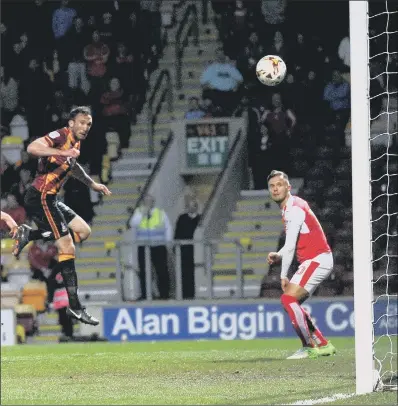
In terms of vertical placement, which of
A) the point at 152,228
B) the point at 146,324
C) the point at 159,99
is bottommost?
the point at 146,324

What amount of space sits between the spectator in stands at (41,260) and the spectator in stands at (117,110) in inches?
138

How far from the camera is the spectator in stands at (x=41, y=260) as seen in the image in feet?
72.3

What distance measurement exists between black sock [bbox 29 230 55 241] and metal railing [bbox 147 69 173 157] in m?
10.5

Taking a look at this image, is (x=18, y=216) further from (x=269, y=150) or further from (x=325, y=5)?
(x=325, y=5)

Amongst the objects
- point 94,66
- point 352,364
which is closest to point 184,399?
point 352,364

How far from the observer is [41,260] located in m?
22.1

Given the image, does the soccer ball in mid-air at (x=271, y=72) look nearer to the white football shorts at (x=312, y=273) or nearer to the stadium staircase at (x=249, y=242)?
the white football shorts at (x=312, y=273)

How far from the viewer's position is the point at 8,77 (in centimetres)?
2539

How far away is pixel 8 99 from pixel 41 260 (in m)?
4.23

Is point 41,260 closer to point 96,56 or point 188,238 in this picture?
point 188,238

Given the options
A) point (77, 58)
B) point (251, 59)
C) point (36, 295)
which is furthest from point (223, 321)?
point (77, 58)

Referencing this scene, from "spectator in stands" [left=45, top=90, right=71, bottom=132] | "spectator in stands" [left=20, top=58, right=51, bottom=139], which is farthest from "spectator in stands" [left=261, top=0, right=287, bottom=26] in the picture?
"spectator in stands" [left=20, top=58, right=51, bottom=139]

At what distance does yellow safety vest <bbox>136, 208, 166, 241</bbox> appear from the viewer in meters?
21.6

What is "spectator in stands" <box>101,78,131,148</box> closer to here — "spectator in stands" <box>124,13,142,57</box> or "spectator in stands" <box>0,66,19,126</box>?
"spectator in stands" <box>124,13,142,57</box>
